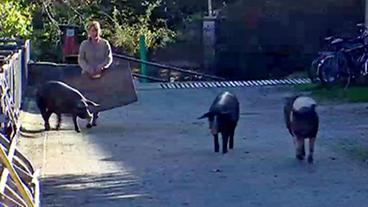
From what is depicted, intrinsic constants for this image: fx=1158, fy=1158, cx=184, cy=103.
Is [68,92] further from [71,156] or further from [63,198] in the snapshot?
[63,198]

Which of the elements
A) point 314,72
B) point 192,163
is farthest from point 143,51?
point 192,163

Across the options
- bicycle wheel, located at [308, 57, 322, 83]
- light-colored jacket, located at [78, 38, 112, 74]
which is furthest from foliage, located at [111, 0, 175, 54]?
light-colored jacket, located at [78, 38, 112, 74]

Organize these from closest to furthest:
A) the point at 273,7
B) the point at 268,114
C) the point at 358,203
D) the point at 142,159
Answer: the point at 358,203
the point at 142,159
the point at 268,114
the point at 273,7

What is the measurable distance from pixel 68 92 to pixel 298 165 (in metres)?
4.77

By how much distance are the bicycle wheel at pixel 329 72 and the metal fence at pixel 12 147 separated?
6968 millimetres

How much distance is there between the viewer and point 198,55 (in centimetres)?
2888

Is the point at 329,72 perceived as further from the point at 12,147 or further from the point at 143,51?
the point at 12,147

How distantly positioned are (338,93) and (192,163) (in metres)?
9.21

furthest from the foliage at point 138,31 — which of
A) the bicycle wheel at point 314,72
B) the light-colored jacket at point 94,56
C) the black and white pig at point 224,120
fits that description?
the black and white pig at point 224,120

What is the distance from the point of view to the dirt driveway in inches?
401

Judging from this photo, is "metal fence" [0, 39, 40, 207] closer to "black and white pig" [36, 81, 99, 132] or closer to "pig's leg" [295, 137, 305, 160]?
"black and white pig" [36, 81, 99, 132]

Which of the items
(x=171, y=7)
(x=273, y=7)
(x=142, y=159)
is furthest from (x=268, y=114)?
(x=171, y=7)

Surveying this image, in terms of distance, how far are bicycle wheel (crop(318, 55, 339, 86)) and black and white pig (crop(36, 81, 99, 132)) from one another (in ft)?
24.5

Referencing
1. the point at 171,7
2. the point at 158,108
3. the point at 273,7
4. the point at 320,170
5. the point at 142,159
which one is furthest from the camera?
the point at 171,7
